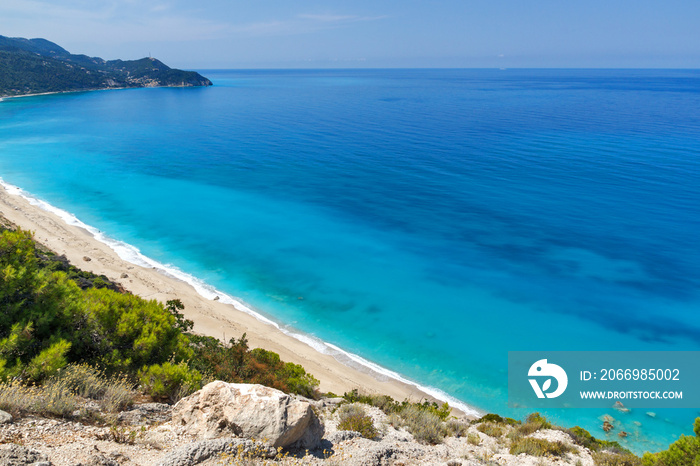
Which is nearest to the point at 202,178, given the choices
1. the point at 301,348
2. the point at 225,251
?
the point at 225,251

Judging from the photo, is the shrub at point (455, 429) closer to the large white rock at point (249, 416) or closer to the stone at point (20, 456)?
the large white rock at point (249, 416)

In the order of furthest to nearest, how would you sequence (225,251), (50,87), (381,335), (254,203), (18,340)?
(50,87)
(254,203)
(225,251)
(381,335)
(18,340)

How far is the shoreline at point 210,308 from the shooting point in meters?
19.2

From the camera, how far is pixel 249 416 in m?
8.23

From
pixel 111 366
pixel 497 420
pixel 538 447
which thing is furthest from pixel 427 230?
pixel 111 366

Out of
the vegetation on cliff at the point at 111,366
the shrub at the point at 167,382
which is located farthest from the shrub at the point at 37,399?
the shrub at the point at 167,382

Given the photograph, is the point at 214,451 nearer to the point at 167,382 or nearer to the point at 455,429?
the point at 167,382

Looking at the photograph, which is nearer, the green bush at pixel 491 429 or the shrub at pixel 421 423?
the shrub at pixel 421 423

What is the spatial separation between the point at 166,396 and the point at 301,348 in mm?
11407

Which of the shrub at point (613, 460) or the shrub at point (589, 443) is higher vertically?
the shrub at point (613, 460)

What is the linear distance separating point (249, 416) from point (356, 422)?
338cm

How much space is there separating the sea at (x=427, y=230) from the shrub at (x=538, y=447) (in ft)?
25.0

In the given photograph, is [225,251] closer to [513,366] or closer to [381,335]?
[381,335]

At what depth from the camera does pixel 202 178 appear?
5147cm
